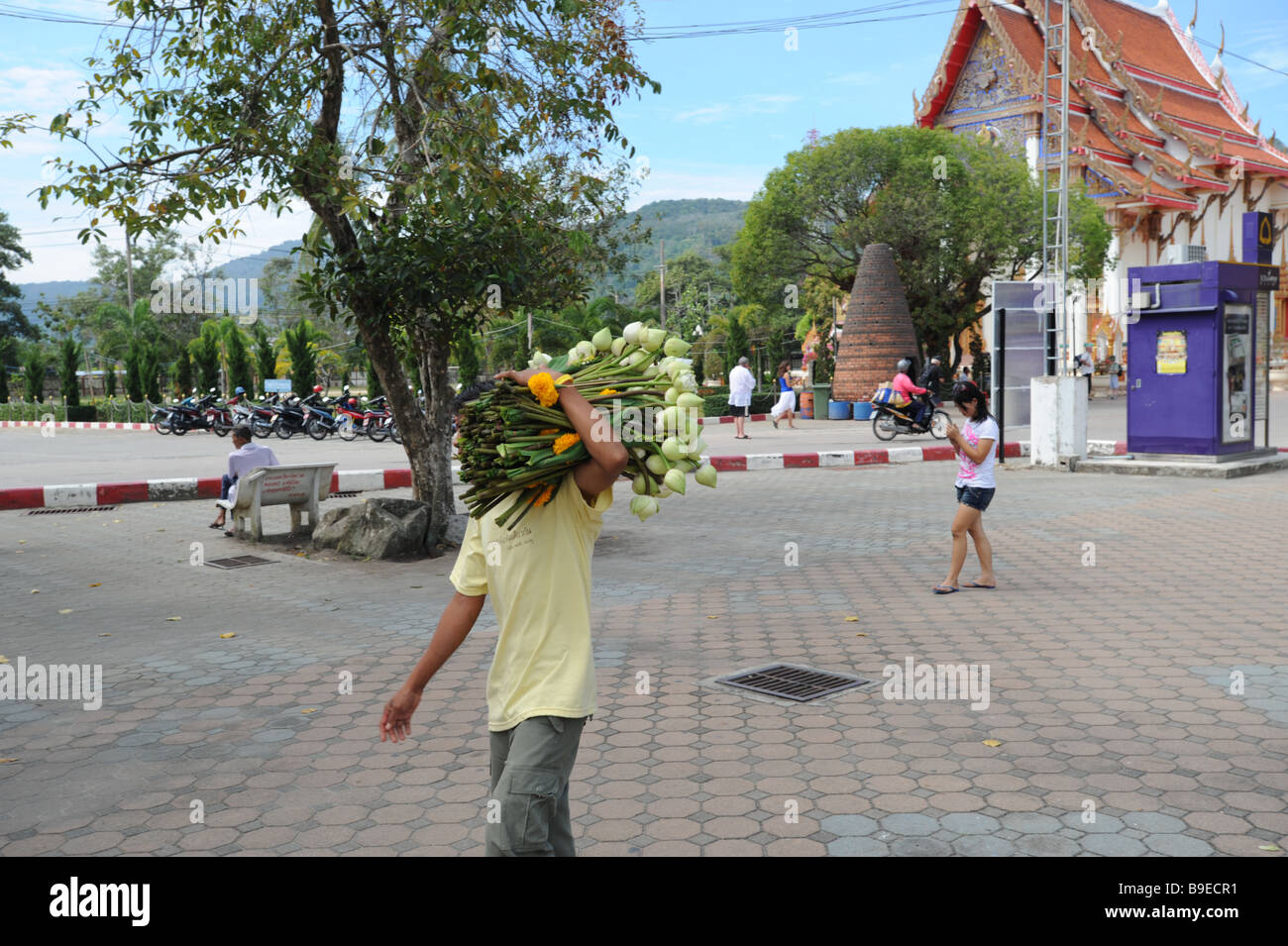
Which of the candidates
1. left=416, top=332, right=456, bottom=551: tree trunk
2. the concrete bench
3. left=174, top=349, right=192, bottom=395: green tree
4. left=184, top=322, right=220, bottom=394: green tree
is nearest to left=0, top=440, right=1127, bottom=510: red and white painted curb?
left=416, top=332, right=456, bottom=551: tree trunk

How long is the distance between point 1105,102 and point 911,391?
2548 cm

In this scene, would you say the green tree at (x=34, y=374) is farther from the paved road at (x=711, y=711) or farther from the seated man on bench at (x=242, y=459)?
the paved road at (x=711, y=711)

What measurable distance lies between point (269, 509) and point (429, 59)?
21.4 feet

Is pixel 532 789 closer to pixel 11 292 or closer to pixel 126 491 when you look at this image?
pixel 126 491

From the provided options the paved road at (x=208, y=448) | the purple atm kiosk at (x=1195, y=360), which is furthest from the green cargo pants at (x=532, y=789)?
the paved road at (x=208, y=448)

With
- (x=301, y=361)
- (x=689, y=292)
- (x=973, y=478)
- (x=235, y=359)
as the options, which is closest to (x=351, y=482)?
(x=973, y=478)

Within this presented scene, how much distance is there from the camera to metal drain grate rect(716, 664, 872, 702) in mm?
5273

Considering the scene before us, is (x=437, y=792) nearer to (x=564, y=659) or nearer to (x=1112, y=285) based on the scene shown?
(x=564, y=659)

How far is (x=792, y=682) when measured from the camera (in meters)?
5.47

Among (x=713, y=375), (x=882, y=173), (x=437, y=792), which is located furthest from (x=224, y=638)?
(x=713, y=375)

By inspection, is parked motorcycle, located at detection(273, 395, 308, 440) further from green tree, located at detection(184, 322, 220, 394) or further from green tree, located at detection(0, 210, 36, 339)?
Answer: green tree, located at detection(0, 210, 36, 339)

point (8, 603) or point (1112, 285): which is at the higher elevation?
point (1112, 285)
